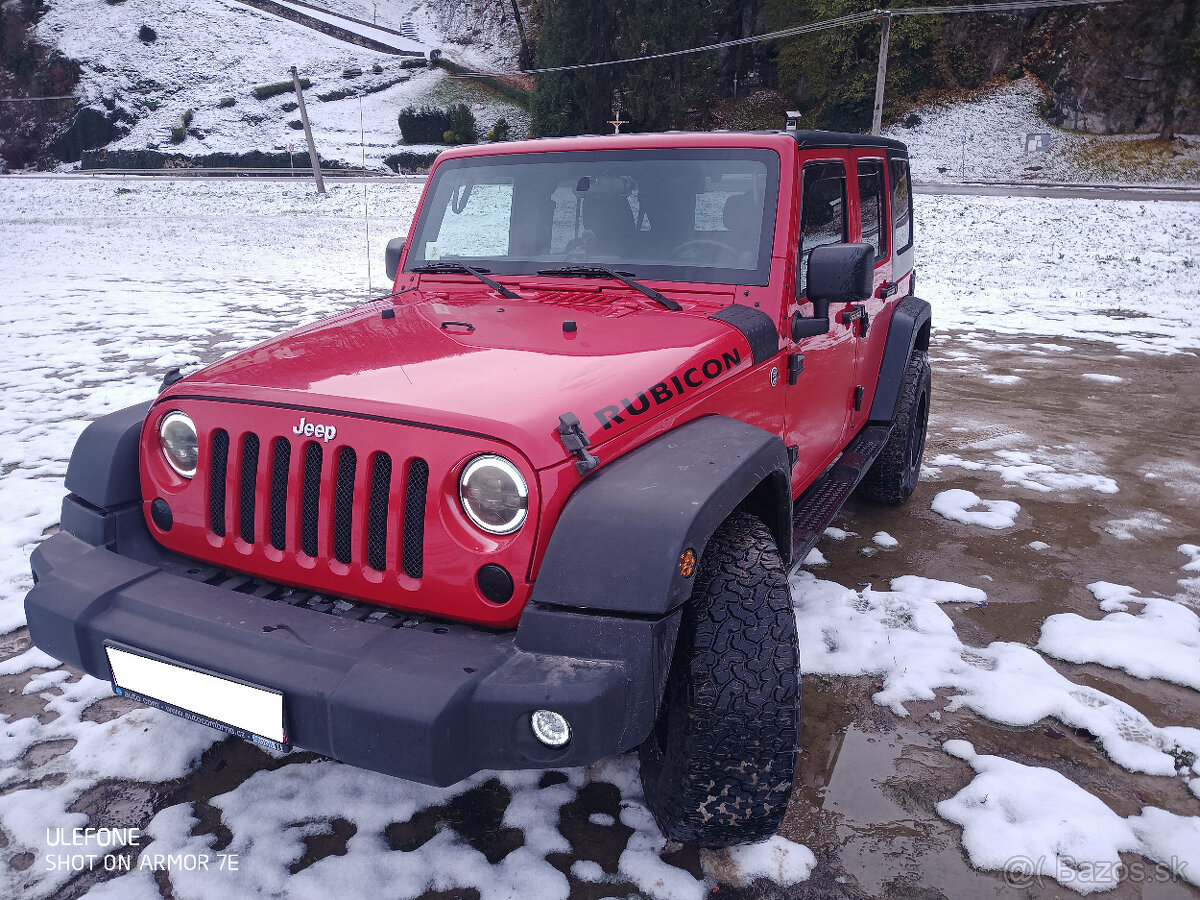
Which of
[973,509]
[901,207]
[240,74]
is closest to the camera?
[973,509]

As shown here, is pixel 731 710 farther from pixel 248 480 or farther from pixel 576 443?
pixel 248 480

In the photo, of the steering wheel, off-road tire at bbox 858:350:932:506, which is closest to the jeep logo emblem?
the steering wheel

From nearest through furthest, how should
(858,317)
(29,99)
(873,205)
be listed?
(858,317) < (873,205) < (29,99)

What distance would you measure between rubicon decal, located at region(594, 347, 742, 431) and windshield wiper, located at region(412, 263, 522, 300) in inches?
34.8

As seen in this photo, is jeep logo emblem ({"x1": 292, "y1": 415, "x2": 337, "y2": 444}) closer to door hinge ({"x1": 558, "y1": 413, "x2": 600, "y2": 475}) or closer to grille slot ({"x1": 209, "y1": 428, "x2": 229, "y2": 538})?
grille slot ({"x1": 209, "y1": 428, "x2": 229, "y2": 538})

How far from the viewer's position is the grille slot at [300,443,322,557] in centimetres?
214

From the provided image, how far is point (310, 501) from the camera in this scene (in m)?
2.15

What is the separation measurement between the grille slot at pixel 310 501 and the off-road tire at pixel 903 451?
9.91 ft

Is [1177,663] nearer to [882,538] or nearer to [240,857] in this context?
[882,538]

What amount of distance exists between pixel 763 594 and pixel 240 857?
4.98ft

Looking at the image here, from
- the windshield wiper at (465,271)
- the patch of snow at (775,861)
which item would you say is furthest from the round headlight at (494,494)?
the windshield wiper at (465,271)

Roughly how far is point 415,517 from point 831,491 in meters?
2.12

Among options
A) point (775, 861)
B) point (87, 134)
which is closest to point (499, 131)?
point (87, 134)

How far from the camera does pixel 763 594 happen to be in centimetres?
→ 211
